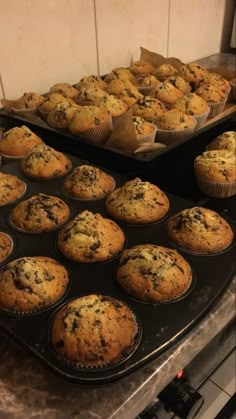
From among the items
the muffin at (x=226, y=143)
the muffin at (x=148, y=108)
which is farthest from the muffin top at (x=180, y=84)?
the muffin at (x=226, y=143)

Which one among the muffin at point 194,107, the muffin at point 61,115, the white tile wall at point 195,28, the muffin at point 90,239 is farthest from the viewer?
the white tile wall at point 195,28

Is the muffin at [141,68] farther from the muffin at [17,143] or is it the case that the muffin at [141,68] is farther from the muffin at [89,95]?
the muffin at [17,143]

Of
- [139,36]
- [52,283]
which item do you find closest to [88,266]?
[52,283]

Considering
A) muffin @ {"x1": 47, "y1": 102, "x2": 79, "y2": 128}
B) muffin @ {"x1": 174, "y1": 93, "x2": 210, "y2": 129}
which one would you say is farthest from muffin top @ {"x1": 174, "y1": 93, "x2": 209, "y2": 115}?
muffin @ {"x1": 47, "y1": 102, "x2": 79, "y2": 128}

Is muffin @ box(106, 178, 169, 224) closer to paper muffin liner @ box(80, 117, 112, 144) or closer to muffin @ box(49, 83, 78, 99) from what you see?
paper muffin liner @ box(80, 117, 112, 144)

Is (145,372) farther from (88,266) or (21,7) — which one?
(21,7)
